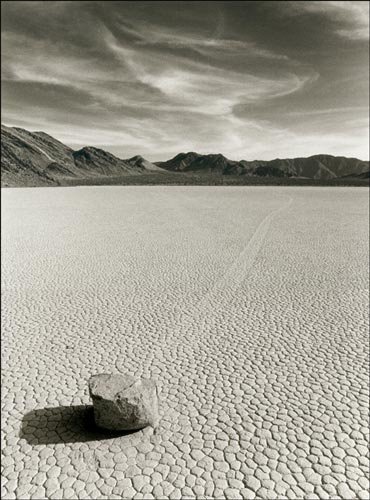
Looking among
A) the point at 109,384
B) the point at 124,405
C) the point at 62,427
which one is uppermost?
the point at 109,384

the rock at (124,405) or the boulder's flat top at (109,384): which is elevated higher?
the boulder's flat top at (109,384)

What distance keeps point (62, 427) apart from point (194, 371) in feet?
5.74

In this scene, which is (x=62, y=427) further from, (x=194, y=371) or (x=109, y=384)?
(x=194, y=371)

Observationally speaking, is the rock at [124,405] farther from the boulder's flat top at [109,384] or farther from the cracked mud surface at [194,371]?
the cracked mud surface at [194,371]

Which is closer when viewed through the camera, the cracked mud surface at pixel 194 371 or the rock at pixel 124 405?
the cracked mud surface at pixel 194 371

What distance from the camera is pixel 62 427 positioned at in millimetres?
4242

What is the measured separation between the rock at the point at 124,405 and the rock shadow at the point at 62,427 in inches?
4.1

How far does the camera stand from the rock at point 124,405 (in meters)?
4.10

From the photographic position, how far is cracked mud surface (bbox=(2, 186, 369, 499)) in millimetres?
3598

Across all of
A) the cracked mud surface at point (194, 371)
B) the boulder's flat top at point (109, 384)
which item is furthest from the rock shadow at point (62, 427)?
the boulder's flat top at point (109, 384)

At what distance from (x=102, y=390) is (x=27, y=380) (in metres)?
1.39

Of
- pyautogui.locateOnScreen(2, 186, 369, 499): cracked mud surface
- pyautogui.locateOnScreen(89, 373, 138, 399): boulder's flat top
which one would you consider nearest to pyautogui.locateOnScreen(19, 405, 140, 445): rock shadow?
pyautogui.locateOnScreen(2, 186, 369, 499): cracked mud surface

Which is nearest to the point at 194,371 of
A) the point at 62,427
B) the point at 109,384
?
the point at 109,384

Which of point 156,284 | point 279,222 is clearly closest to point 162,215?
point 279,222
